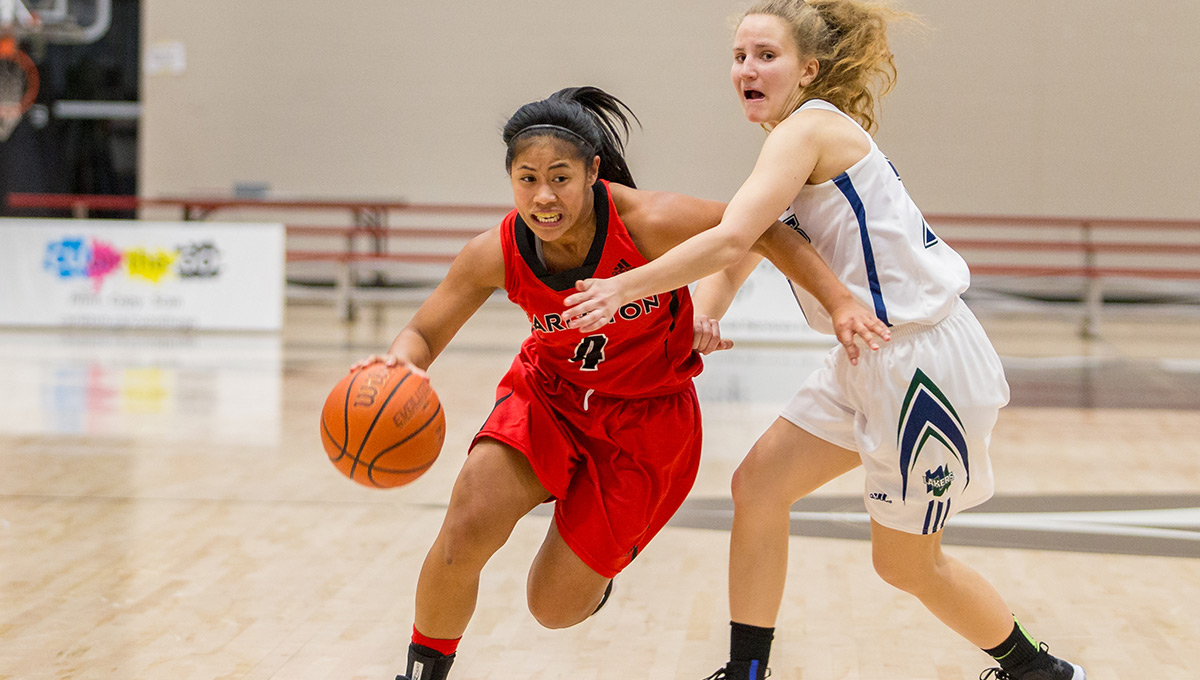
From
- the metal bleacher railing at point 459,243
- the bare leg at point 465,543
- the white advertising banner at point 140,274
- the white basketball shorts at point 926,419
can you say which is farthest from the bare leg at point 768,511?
the metal bleacher railing at point 459,243

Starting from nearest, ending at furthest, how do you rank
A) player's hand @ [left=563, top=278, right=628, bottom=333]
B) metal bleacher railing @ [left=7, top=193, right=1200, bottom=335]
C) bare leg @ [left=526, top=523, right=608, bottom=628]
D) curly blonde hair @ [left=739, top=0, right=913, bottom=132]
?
1. player's hand @ [left=563, top=278, right=628, bottom=333]
2. curly blonde hair @ [left=739, top=0, right=913, bottom=132]
3. bare leg @ [left=526, top=523, right=608, bottom=628]
4. metal bleacher railing @ [left=7, top=193, right=1200, bottom=335]

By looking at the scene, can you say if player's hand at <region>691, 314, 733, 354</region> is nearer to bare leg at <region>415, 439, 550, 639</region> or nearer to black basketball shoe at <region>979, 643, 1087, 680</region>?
bare leg at <region>415, 439, 550, 639</region>

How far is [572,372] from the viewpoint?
2473 mm

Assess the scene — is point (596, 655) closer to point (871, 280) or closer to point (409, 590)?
point (409, 590)

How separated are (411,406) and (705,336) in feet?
2.18

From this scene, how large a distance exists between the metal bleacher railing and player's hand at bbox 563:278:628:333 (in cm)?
864

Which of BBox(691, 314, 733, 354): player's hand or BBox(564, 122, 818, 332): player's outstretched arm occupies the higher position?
BBox(564, 122, 818, 332): player's outstretched arm

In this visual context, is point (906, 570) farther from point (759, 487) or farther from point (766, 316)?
point (766, 316)

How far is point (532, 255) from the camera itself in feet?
7.59

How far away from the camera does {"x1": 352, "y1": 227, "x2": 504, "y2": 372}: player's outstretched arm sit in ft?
7.66

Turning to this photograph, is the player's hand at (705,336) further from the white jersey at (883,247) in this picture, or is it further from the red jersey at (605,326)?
the white jersey at (883,247)

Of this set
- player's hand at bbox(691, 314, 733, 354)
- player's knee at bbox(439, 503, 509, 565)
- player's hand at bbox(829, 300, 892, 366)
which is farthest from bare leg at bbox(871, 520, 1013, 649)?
player's knee at bbox(439, 503, 509, 565)

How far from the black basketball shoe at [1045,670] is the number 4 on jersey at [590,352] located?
109 cm

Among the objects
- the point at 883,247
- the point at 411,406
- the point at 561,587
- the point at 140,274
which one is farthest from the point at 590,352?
the point at 140,274
